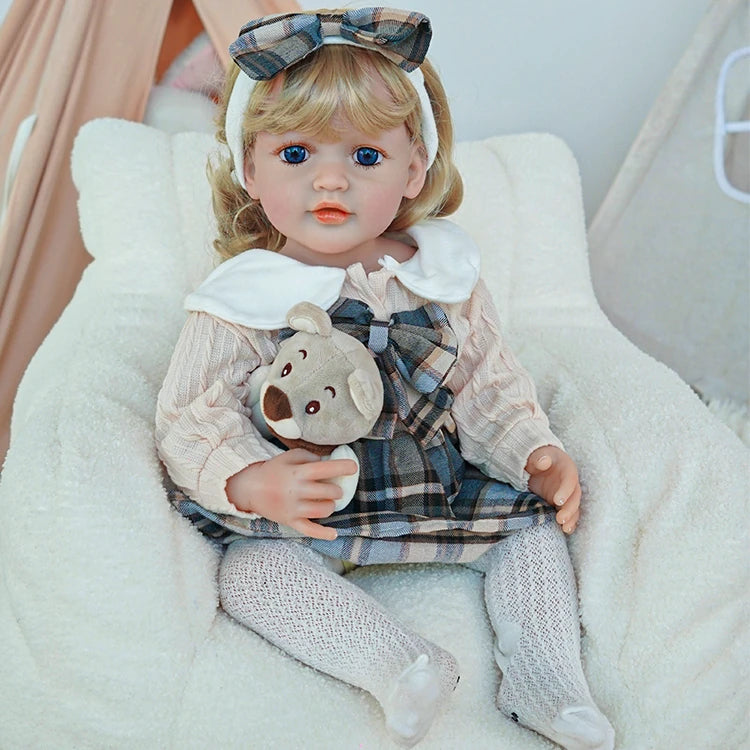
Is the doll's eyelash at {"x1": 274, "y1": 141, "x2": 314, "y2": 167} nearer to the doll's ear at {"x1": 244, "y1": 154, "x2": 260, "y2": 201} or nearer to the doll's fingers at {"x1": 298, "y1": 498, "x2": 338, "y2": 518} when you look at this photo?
the doll's ear at {"x1": 244, "y1": 154, "x2": 260, "y2": 201}

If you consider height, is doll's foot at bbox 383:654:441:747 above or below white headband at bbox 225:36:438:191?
below

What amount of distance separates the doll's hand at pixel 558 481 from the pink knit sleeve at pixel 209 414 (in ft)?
0.97

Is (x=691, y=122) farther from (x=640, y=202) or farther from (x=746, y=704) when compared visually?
(x=746, y=704)

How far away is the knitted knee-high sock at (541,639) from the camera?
0.90 metres

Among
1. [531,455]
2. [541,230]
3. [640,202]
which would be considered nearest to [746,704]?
[531,455]

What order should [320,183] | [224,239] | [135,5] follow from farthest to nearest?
[135,5] < [224,239] < [320,183]

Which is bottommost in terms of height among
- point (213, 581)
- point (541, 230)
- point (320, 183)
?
point (213, 581)

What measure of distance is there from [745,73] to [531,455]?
3.09ft

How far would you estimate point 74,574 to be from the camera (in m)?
0.88

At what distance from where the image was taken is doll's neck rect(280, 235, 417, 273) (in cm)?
111

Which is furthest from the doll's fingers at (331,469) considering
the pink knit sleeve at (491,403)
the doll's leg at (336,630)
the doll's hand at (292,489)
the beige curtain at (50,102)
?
the beige curtain at (50,102)

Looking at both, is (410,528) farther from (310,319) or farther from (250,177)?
(250,177)

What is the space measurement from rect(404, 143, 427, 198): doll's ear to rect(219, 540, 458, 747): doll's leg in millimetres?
435

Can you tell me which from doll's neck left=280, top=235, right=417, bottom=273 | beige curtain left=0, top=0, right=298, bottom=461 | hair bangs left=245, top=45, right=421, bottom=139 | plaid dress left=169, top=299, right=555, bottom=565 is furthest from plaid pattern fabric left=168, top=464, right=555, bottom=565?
beige curtain left=0, top=0, right=298, bottom=461
